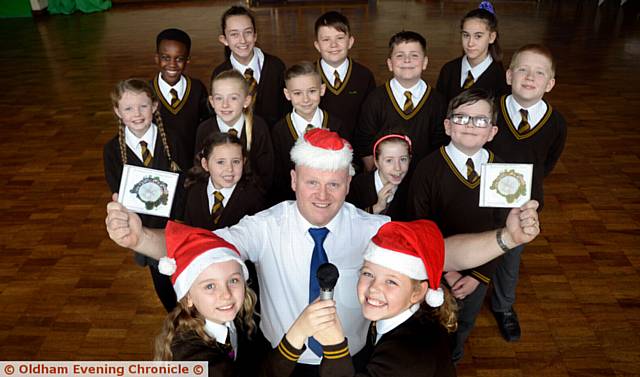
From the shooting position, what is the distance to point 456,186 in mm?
2424

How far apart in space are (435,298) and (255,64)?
98.3 inches

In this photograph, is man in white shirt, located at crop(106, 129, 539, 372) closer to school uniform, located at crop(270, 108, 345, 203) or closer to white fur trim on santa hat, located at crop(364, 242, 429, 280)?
white fur trim on santa hat, located at crop(364, 242, 429, 280)

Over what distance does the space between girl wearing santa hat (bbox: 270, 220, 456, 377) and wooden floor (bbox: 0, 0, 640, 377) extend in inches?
49.6

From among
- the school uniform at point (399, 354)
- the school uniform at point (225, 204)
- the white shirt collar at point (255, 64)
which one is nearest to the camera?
the school uniform at point (399, 354)

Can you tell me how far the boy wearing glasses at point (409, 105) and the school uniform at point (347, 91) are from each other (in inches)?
13.3

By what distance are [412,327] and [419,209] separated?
965mm

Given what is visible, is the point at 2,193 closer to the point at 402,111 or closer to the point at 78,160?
the point at 78,160

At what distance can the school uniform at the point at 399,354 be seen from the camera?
1.48 m

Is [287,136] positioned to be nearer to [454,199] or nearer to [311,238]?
[454,199]

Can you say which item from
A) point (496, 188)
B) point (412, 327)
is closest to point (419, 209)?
point (496, 188)

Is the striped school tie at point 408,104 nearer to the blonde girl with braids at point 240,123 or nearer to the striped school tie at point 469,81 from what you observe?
the striped school tie at point 469,81

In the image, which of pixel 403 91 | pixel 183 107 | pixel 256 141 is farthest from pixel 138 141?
pixel 403 91

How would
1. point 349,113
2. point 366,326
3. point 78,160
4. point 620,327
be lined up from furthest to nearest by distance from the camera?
point 78,160
point 349,113
point 620,327
point 366,326

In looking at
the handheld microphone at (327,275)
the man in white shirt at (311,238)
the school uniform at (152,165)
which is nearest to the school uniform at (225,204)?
the school uniform at (152,165)
